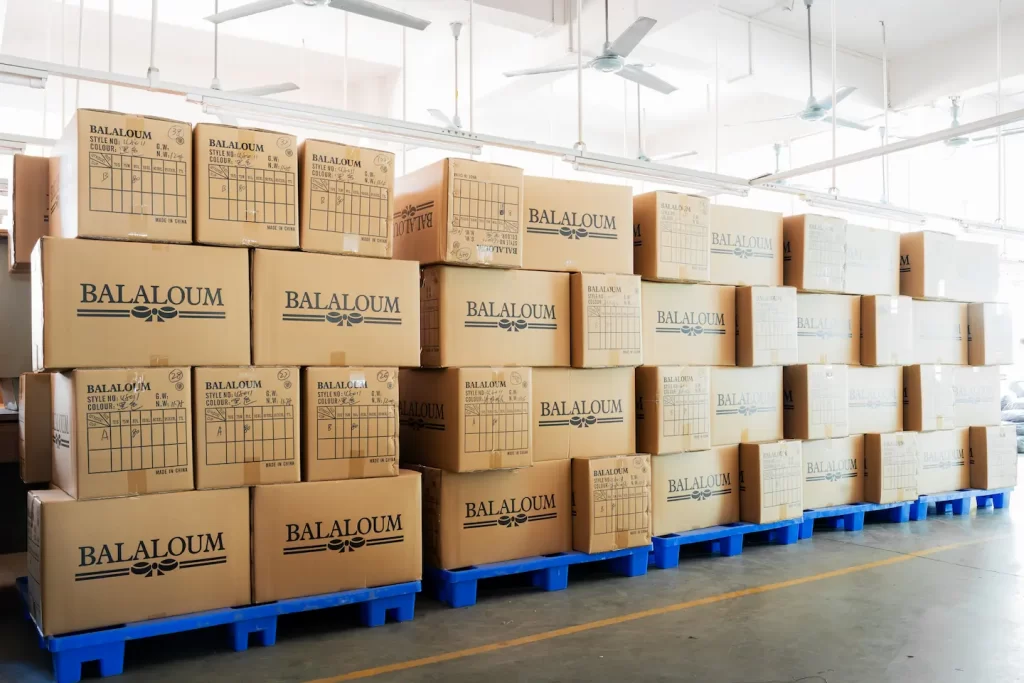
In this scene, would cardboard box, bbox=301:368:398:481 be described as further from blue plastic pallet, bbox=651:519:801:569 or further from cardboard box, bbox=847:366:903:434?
cardboard box, bbox=847:366:903:434

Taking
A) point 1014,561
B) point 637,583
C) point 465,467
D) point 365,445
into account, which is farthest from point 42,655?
point 1014,561

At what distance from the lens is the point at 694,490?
4.91m

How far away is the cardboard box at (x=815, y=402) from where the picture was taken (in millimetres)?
5402

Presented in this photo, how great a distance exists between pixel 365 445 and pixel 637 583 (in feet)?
5.84

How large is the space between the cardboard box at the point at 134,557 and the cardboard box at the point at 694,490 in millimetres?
2417

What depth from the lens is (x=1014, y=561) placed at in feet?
16.0

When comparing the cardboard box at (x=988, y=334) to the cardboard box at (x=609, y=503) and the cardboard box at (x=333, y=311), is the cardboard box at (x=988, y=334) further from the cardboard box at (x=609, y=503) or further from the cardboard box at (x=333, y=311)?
the cardboard box at (x=333, y=311)

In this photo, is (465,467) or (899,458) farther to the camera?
(899,458)

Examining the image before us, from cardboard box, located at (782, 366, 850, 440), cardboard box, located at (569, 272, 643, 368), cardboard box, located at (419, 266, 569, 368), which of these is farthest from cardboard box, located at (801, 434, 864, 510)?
cardboard box, located at (419, 266, 569, 368)

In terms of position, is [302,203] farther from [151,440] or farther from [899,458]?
[899,458]

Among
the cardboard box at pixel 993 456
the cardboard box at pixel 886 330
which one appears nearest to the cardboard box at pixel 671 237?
the cardboard box at pixel 886 330

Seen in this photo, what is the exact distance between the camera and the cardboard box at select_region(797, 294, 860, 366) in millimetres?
5578

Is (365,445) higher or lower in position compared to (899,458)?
higher

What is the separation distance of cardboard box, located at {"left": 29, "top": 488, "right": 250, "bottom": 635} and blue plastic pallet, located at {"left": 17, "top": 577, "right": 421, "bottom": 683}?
0.05 metres
